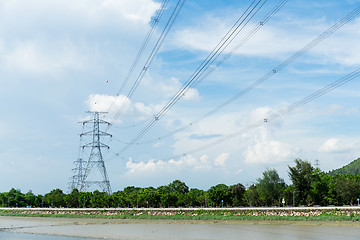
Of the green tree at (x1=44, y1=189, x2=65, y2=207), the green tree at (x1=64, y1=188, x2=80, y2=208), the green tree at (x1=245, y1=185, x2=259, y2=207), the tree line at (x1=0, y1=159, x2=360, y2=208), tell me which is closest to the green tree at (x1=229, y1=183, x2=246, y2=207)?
the tree line at (x1=0, y1=159, x2=360, y2=208)

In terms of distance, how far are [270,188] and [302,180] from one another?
14581 mm

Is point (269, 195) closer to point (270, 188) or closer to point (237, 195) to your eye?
point (270, 188)

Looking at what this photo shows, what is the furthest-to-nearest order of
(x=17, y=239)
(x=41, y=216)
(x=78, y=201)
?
(x=78, y=201) → (x=41, y=216) → (x=17, y=239)

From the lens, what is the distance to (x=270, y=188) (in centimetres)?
12400

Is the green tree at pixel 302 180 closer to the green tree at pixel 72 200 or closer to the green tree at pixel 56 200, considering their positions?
the green tree at pixel 72 200

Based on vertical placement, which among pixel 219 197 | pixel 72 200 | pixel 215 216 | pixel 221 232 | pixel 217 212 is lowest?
pixel 221 232

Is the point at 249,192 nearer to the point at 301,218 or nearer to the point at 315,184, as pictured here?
the point at 315,184

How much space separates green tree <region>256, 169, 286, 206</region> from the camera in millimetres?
123312

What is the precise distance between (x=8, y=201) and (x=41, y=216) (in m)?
72.3

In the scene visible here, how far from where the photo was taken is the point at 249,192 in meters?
129

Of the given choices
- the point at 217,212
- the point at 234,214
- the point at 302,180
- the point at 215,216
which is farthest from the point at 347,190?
the point at 215,216

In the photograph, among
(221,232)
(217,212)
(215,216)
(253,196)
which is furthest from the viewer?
(253,196)

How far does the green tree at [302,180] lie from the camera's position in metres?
112

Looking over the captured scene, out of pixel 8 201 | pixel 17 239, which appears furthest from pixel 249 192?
pixel 8 201
